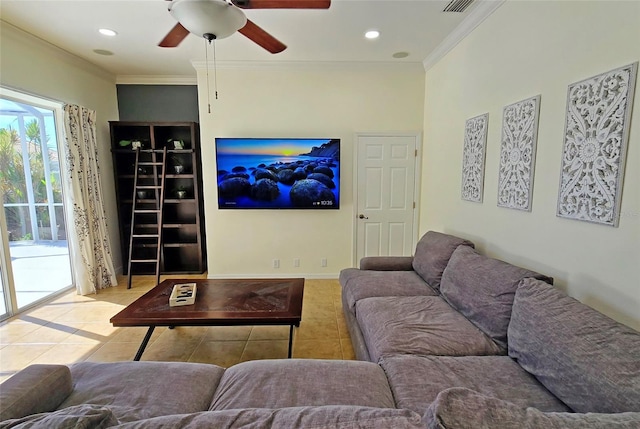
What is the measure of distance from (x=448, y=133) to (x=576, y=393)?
2694 mm

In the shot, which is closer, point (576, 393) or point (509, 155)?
point (576, 393)

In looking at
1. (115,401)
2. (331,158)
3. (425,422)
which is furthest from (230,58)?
(425,422)

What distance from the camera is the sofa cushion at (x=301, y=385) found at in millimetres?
1290

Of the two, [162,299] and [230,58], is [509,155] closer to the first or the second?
[162,299]

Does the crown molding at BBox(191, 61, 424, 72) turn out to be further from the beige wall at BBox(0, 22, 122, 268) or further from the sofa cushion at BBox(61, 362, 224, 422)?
the sofa cushion at BBox(61, 362, 224, 422)

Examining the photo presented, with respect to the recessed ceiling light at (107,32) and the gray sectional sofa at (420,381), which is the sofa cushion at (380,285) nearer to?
the gray sectional sofa at (420,381)

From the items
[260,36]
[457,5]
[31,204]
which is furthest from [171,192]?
[457,5]

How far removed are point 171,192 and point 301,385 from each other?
153 inches

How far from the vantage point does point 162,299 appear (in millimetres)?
2494

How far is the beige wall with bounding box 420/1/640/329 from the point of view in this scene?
4.84 feet

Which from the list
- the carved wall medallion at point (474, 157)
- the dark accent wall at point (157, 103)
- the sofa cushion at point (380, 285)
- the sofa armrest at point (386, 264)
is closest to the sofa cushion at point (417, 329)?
the sofa cushion at point (380, 285)

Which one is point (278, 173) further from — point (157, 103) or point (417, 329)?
point (417, 329)

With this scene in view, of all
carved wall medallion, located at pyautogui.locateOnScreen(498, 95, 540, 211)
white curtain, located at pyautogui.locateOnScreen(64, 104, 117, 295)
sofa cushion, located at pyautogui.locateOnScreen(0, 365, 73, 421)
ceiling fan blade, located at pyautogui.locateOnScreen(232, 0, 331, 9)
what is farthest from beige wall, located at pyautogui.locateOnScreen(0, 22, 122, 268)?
carved wall medallion, located at pyautogui.locateOnScreen(498, 95, 540, 211)

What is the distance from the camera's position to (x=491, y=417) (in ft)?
2.26
